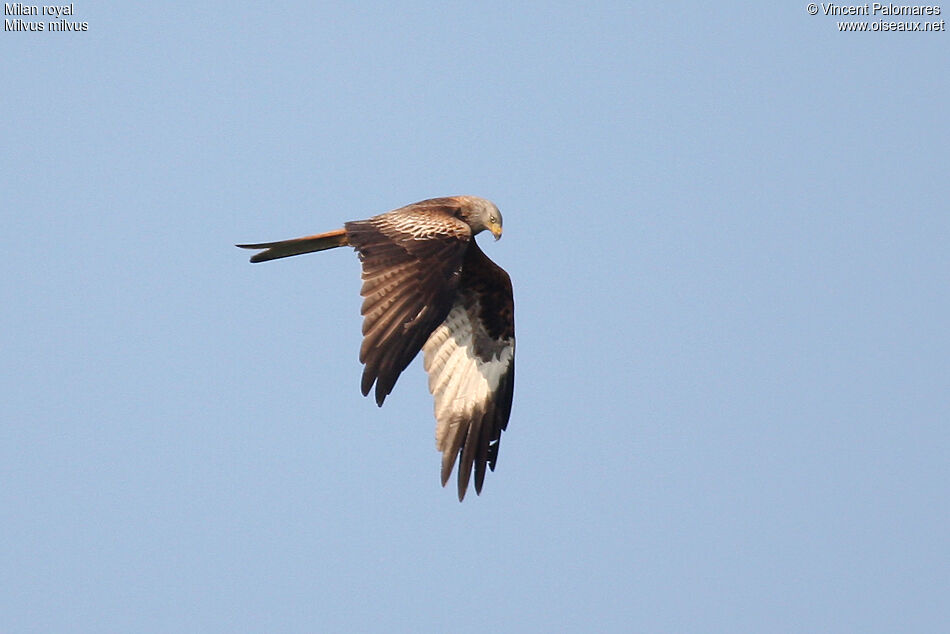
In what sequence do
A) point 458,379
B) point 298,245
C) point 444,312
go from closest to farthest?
1. point 444,312
2. point 298,245
3. point 458,379

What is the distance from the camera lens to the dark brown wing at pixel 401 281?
34.7 ft

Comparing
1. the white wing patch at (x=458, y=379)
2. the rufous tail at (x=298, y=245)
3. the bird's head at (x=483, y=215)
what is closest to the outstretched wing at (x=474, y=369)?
the white wing patch at (x=458, y=379)

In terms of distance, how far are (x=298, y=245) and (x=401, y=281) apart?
77.3 inches

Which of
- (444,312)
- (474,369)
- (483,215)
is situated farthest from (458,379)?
(444,312)

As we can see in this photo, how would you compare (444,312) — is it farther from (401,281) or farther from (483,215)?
(483,215)

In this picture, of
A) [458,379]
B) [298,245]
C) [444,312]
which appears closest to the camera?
[444,312]

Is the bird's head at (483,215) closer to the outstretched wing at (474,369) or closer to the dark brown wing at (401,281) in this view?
the outstretched wing at (474,369)

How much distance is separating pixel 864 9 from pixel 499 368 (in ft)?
27.1

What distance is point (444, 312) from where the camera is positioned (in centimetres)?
1100

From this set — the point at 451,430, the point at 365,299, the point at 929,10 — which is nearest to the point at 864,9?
the point at 929,10

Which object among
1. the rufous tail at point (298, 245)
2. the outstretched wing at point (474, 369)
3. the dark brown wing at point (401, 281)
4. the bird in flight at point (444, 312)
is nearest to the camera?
the dark brown wing at point (401, 281)

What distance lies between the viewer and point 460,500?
1289cm

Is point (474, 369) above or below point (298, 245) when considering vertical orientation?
below

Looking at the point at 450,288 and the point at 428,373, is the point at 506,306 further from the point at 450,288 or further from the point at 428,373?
the point at 450,288
